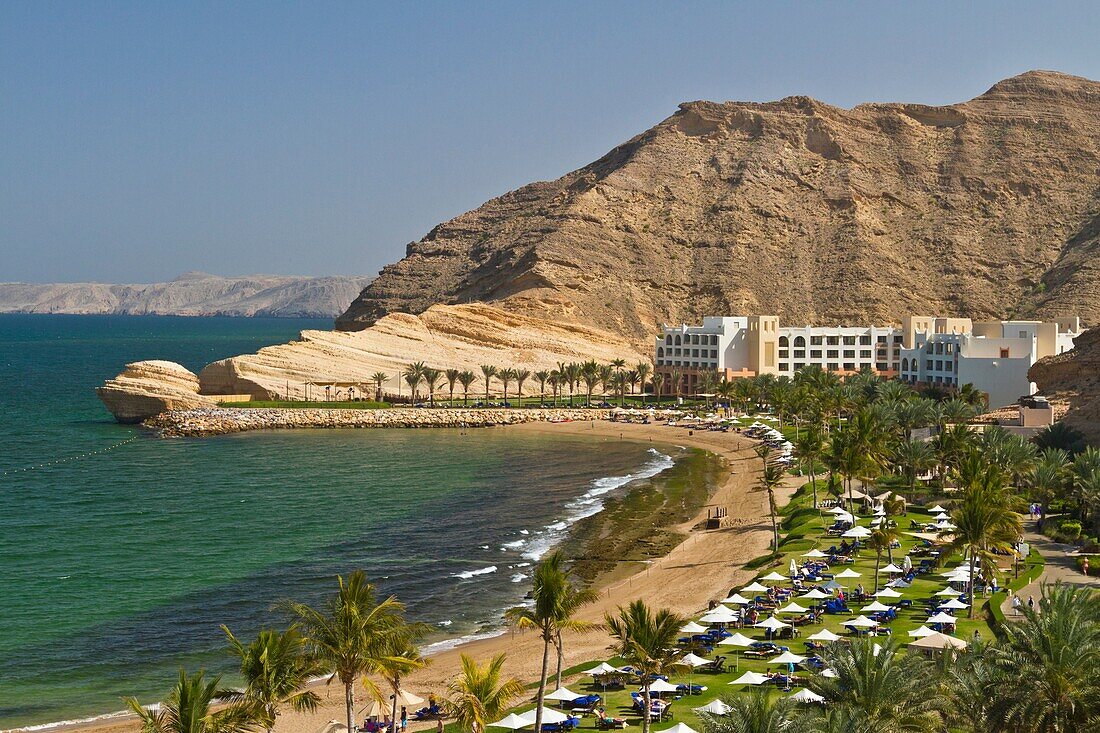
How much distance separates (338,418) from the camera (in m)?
114

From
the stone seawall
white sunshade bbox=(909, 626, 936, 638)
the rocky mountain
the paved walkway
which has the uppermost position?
the rocky mountain

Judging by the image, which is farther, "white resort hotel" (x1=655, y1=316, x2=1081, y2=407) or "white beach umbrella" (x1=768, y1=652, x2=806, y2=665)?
"white resort hotel" (x1=655, y1=316, x2=1081, y2=407)

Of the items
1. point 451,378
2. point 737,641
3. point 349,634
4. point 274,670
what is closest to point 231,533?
point 737,641

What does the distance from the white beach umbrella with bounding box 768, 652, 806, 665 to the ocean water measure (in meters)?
12.3

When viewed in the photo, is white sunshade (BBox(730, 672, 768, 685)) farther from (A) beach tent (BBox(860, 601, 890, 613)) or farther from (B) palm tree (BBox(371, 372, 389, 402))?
(B) palm tree (BBox(371, 372, 389, 402))

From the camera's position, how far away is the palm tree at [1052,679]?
20609 millimetres

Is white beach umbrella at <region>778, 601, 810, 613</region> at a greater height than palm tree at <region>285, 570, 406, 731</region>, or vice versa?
palm tree at <region>285, 570, 406, 731</region>

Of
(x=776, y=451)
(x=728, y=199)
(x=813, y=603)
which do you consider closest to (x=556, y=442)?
(x=776, y=451)

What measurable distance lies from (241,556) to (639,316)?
117m

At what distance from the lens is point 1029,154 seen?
183m

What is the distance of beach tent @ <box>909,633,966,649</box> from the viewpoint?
30672 mm

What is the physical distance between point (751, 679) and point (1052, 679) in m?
10.7

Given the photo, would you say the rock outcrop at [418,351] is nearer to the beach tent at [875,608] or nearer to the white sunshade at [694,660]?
the beach tent at [875,608]

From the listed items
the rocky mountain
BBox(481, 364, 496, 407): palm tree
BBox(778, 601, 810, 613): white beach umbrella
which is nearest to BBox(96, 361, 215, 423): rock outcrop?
BBox(481, 364, 496, 407): palm tree
